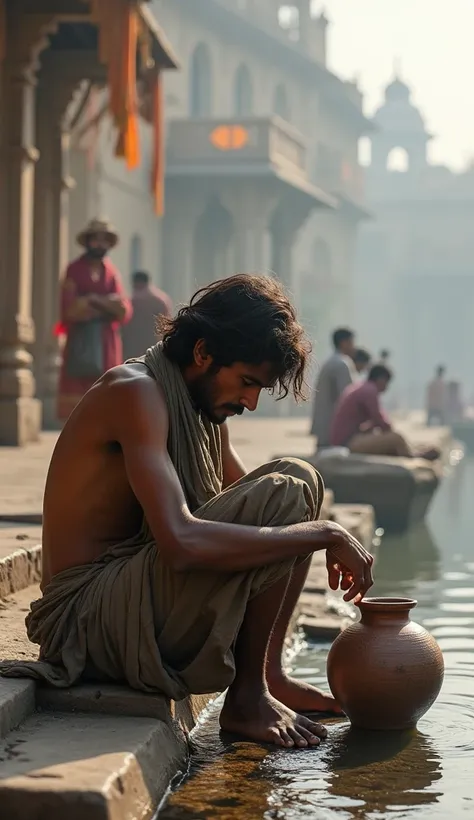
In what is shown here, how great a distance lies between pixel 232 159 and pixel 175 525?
21193mm

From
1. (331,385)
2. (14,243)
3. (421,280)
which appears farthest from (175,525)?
(421,280)

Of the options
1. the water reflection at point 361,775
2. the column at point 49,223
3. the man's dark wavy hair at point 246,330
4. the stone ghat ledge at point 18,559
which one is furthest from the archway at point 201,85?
the water reflection at point 361,775

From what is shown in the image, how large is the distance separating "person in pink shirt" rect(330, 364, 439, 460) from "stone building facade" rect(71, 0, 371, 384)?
8.84 meters

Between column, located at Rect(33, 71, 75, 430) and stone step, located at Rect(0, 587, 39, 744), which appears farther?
column, located at Rect(33, 71, 75, 430)

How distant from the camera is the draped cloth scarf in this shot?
3389 millimetres

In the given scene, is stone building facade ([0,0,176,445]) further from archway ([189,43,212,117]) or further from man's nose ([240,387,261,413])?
archway ([189,43,212,117])

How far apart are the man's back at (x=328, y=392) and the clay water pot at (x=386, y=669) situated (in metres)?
7.51

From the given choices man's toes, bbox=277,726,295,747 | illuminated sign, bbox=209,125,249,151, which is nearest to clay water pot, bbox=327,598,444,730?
man's toes, bbox=277,726,295,747

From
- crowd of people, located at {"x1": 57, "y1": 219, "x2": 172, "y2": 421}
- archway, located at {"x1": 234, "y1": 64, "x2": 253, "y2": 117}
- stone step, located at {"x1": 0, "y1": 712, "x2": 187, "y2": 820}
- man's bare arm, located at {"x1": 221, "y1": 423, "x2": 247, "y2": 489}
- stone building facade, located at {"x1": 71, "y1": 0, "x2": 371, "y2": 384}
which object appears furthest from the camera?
archway, located at {"x1": 234, "y1": 64, "x2": 253, "y2": 117}

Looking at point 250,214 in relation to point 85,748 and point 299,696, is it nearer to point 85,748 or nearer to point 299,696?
point 299,696

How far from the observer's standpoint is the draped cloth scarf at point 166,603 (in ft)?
11.1

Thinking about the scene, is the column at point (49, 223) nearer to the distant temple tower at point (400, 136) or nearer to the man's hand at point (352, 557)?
the man's hand at point (352, 557)

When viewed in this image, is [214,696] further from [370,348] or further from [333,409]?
[370,348]

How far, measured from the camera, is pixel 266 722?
357 cm
